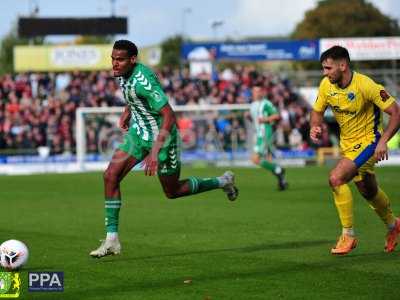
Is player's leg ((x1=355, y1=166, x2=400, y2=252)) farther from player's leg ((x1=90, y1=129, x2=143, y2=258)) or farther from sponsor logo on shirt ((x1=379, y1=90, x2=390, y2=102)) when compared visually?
player's leg ((x1=90, y1=129, x2=143, y2=258))

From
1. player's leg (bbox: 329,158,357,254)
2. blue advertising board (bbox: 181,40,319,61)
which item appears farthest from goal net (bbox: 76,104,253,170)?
player's leg (bbox: 329,158,357,254)

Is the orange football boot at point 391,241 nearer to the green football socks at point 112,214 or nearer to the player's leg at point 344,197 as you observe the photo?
the player's leg at point 344,197

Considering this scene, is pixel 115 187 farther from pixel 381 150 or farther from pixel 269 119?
pixel 269 119

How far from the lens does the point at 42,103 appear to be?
39.9 meters

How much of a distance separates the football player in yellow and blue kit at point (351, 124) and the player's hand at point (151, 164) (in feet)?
6.49

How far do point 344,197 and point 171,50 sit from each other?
90.8 metres

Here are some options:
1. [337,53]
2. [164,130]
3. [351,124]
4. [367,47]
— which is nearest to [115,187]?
[164,130]

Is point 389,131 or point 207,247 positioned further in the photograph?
point 207,247

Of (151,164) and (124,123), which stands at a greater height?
(124,123)

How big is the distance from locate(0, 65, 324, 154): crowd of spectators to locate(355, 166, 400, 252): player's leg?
2428 centimetres

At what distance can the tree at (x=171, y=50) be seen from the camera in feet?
309

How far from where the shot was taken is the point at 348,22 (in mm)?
93438

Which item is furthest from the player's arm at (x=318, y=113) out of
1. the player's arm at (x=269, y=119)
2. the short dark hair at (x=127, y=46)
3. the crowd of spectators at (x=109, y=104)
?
the crowd of spectators at (x=109, y=104)

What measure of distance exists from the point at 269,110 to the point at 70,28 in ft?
121
